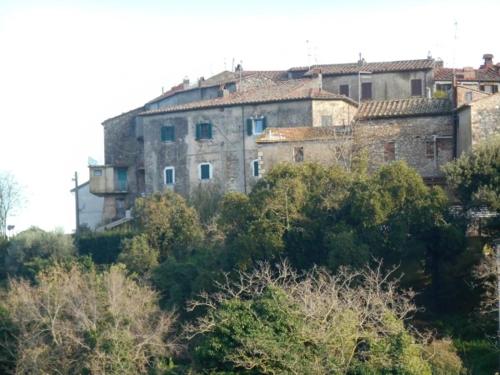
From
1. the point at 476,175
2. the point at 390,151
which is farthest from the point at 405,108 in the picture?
the point at 476,175

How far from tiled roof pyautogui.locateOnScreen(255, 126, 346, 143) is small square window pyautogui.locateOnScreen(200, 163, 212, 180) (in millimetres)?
4544

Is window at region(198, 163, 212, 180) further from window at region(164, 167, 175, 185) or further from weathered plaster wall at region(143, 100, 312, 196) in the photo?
window at region(164, 167, 175, 185)

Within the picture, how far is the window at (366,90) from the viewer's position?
185ft

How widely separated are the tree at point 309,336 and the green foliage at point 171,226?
11.4m

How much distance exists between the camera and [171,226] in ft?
159

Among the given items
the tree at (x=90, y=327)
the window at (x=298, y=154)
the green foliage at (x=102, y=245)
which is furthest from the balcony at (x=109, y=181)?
the tree at (x=90, y=327)

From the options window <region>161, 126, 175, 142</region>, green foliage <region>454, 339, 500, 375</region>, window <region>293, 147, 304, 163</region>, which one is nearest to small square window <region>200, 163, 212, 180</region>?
window <region>161, 126, 175, 142</region>

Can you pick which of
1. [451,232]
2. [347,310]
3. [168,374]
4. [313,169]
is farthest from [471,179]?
[168,374]

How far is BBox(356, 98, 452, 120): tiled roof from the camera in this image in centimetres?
4944

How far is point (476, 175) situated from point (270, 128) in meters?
12.8

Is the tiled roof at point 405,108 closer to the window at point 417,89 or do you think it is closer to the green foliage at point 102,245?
the window at point 417,89

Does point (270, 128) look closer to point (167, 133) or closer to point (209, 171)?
point (209, 171)

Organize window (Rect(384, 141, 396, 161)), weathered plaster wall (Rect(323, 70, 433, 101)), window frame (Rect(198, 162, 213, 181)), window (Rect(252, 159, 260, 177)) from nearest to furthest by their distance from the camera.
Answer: window (Rect(384, 141, 396, 161)) < window (Rect(252, 159, 260, 177)) < window frame (Rect(198, 162, 213, 181)) < weathered plaster wall (Rect(323, 70, 433, 101))

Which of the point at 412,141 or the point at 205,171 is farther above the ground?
the point at 412,141
